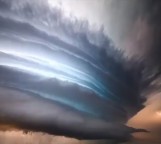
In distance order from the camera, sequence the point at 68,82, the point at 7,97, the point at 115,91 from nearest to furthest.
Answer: the point at 7,97 → the point at 68,82 → the point at 115,91

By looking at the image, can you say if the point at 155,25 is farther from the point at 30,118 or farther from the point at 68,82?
the point at 30,118

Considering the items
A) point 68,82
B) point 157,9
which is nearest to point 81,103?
point 68,82

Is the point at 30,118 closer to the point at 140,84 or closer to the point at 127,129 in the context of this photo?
the point at 127,129

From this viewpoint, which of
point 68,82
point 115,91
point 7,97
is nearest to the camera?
point 7,97

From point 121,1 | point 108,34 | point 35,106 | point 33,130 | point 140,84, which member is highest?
point 121,1

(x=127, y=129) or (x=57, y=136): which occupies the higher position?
(x=127, y=129)

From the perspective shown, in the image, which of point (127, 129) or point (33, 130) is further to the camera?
point (127, 129)

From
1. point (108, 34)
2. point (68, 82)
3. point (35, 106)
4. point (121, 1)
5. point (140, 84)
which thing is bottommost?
point (35, 106)

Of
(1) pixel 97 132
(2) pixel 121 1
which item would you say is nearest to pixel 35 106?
(1) pixel 97 132

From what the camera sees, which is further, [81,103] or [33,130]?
[81,103]

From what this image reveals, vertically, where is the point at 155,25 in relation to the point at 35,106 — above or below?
above
